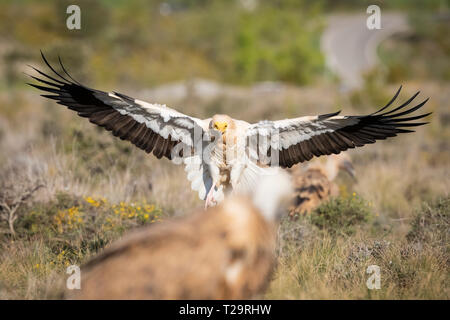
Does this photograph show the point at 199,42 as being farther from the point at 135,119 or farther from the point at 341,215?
the point at 135,119

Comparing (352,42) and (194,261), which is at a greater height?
(352,42)

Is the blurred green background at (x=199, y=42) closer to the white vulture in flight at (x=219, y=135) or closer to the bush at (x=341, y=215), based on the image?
the white vulture in flight at (x=219, y=135)

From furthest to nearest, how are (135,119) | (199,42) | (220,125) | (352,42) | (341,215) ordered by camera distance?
1. (199,42)
2. (352,42)
3. (341,215)
4. (135,119)
5. (220,125)

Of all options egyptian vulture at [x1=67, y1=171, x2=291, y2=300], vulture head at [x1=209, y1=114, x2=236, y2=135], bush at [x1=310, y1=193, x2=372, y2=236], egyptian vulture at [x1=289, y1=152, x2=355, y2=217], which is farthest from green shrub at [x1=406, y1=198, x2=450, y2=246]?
egyptian vulture at [x1=67, y1=171, x2=291, y2=300]

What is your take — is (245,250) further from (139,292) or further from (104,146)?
(104,146)

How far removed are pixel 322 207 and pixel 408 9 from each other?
223ft

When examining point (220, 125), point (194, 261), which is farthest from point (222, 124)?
point (194, 261)

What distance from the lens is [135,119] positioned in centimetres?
592

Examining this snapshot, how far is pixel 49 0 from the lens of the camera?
58656mm

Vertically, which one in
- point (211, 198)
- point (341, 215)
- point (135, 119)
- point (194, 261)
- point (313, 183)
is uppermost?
point (135, 119)

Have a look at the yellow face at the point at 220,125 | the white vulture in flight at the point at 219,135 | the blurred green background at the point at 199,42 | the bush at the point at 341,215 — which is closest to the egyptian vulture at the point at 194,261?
the yellow face at the point at 220,125

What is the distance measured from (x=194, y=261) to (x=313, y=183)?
193 inches
